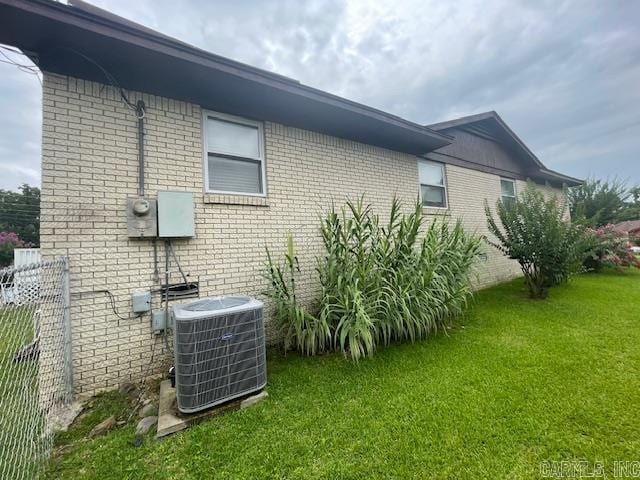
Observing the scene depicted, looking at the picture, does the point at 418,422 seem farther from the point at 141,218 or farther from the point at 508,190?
the point at 508,190

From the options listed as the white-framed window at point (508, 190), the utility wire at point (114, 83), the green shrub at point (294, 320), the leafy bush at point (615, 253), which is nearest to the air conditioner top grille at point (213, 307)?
the green shrub at point (294, 320)

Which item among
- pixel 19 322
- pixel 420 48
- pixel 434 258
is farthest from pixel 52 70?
pixel 420 48

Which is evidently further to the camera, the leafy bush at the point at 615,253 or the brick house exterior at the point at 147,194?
the leafy bush at the point at 615,253

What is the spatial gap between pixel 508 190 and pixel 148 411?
32.9ft

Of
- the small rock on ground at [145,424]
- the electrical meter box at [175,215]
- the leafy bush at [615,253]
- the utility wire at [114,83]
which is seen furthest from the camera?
the leafy bush at [615,253]

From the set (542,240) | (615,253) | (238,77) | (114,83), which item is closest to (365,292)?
(238,77)

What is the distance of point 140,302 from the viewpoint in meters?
2.79

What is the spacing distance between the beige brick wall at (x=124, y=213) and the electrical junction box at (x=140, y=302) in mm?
75

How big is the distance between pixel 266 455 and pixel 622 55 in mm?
16069

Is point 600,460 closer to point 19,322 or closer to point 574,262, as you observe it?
point 19,322

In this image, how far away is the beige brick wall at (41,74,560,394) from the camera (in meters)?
2.57

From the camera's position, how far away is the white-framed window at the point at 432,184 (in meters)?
6.05

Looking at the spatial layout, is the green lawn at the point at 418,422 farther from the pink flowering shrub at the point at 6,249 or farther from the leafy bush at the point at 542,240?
the pink flowering shrub at the point at 6,249

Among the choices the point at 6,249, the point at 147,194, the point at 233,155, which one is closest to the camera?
the point at 147,194
